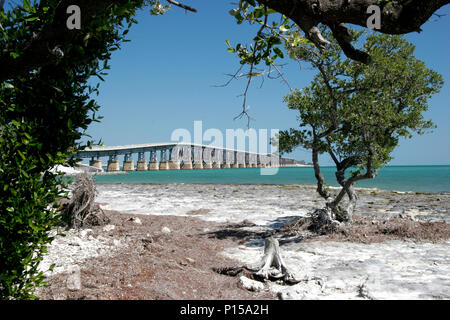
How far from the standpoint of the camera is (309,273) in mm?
6766

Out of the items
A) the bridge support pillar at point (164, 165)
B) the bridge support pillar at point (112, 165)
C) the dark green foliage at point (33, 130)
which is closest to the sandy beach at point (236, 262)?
the dark green foliage at point (33, 130)

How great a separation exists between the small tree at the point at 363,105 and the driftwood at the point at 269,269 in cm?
444

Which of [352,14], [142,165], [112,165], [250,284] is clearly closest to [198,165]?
[142,165]

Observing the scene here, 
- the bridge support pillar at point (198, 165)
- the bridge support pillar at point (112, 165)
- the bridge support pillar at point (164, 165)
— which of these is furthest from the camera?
the bridge support pillar at point (198, 165)

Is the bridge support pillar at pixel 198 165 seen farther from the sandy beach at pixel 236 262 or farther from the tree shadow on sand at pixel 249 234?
the sandy beach at pixel 236 262

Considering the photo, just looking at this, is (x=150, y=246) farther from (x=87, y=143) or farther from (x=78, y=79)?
(x=78, y=79)

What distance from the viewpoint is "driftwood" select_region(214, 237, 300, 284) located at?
6.27 metres

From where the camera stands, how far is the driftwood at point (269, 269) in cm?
627

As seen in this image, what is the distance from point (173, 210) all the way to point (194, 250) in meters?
8.97

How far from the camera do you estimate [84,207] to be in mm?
9203

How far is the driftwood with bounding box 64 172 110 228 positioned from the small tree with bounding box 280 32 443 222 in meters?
7.01

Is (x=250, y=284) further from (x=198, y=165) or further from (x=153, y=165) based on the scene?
(x=198, y=165)
